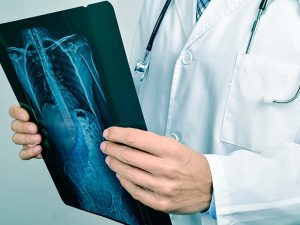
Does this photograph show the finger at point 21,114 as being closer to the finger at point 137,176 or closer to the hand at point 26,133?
the hand at point 26,133

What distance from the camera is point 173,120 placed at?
746 mm

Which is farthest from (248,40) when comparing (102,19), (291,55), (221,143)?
(102,19)

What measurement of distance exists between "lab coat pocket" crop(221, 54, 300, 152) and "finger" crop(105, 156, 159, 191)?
8.8 inches

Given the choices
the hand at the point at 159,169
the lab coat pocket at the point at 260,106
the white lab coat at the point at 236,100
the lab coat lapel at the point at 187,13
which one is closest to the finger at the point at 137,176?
the hand at the point at 159,169

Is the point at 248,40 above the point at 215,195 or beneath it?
above

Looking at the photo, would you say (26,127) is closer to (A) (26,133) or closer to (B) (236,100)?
(A) (26,133)

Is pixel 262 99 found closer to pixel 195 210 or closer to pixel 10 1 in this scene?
pixel 195 210

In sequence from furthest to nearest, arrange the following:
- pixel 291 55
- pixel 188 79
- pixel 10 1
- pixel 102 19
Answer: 1. pixel 10 1
2. pixel 188 79
3. pixel 291 55
4. pixel 102 19

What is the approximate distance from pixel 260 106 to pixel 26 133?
456mm

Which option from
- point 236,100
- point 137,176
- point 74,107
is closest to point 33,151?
point 74,107

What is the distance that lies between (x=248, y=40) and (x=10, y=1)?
0.85 m

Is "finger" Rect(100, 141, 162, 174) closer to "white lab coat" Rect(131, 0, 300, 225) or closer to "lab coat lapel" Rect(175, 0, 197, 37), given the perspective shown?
"white lab coat" Rect(131, 0, 300, 225)

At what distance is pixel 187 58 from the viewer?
2.34 feet

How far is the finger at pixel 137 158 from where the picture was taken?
19.2 inches
